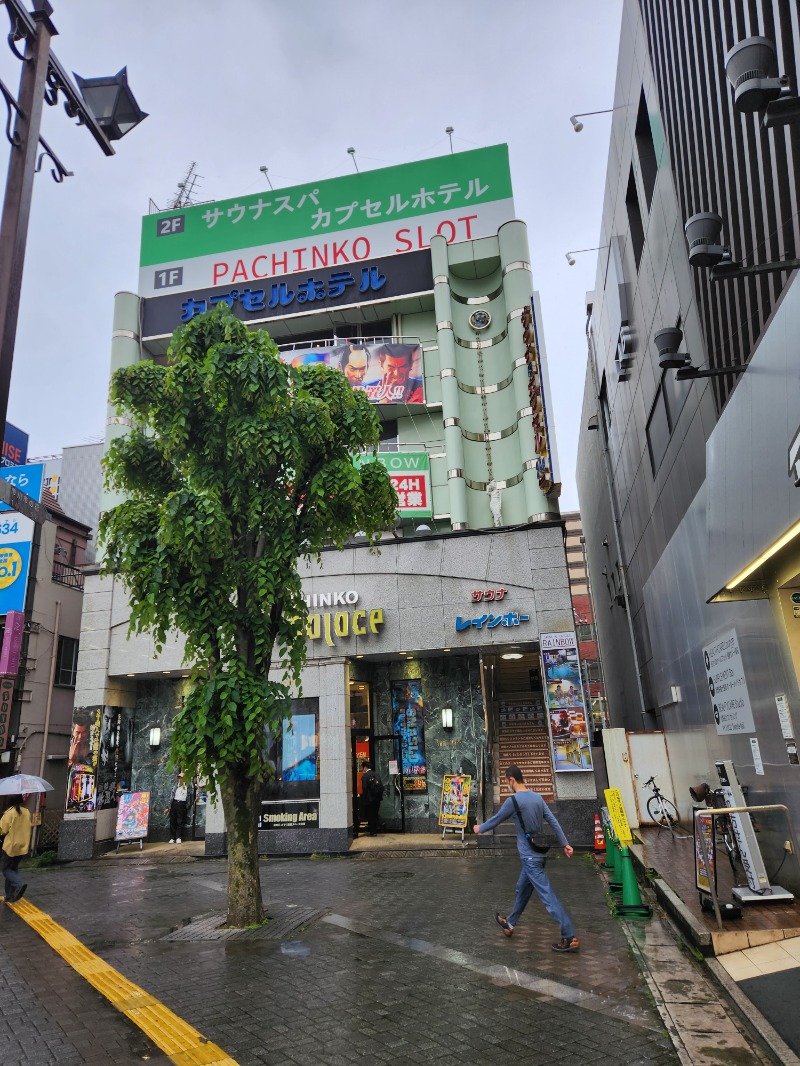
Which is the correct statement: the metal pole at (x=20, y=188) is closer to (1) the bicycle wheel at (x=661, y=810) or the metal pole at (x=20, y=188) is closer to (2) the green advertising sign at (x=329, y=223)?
(1) the bicycle wheel at (x=661, y=810)

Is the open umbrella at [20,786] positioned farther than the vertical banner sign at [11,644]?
No

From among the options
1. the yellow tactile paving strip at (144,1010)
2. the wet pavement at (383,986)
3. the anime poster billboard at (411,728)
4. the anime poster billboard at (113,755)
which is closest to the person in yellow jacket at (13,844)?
the wet pavement at (383,986)

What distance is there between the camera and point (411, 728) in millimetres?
18047

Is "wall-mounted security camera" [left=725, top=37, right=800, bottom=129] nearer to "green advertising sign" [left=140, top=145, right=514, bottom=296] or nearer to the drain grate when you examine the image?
the drain grate

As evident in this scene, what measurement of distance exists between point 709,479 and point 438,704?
1120 cm

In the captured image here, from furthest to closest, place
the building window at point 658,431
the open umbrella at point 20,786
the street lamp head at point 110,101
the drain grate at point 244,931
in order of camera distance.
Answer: the building window at point 658,431 < the open umbrella at point 20,786 < the drain grate at point 244,931 < the street lamp head at point 110,101

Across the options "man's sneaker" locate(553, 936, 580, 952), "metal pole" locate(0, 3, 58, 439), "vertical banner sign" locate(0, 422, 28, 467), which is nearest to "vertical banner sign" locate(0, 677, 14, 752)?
"vertical banner sign" locate(0, 422, 28, 467)

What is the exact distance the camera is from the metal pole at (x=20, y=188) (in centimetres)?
438

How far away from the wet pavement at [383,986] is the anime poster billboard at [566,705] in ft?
15.9

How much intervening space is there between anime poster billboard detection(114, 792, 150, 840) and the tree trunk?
1068 cm

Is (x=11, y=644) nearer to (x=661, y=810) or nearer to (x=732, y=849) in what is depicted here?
(x=661, y=810)

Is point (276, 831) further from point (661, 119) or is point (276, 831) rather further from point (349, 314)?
point (661, 119)

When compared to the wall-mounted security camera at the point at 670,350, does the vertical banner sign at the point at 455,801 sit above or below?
below

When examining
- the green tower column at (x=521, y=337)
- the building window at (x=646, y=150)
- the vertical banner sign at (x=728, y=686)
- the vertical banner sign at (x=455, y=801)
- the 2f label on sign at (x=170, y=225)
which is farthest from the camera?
the 2f label on sign at (x=170, y=225)
